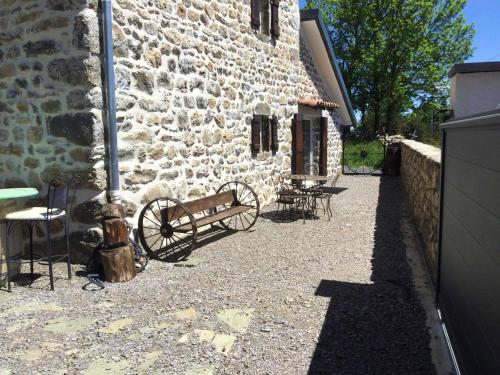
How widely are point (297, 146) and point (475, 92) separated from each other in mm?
4442

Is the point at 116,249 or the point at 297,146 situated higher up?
the point at 297,146

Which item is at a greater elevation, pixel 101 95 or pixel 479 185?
pixel 101 95

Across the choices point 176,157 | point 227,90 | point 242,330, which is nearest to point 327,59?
point 227,90

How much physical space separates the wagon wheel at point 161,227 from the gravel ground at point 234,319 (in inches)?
10.0

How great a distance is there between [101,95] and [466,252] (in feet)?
12.4

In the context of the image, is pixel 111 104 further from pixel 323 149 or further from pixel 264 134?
pixel 323 149

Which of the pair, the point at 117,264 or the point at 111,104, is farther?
the point at 111,104

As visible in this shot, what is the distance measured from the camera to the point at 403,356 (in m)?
2.80

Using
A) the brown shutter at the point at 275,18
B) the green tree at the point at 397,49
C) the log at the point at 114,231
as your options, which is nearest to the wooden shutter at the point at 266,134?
the brown shutter at the point at 275,18

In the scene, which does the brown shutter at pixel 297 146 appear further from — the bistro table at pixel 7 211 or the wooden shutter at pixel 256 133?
the bistro table at pixel 7 211

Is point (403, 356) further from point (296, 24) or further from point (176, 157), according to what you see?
point (296, 24)

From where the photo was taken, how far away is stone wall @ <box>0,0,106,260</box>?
442cm

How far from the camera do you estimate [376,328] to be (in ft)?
10.5

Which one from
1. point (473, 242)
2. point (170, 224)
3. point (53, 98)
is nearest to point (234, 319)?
point (473, 242)
